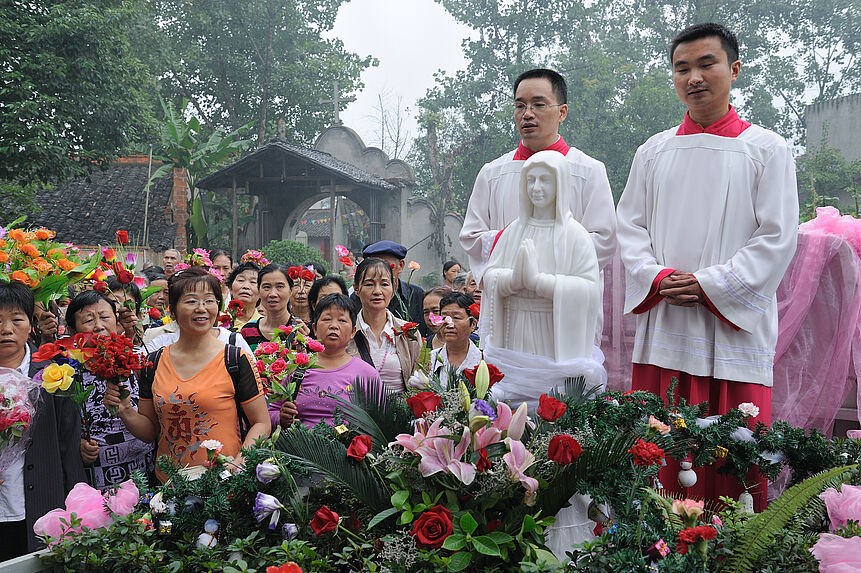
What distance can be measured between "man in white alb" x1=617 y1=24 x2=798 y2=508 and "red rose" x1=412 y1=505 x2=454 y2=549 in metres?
1.73

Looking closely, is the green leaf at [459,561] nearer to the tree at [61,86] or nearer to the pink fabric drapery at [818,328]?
the pink fabric drapery at [818,328]

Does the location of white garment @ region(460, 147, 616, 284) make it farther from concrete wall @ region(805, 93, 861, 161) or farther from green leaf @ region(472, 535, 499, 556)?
concrete wall @ region(805, 93, 861, 161)

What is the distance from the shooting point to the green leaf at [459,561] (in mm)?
1812

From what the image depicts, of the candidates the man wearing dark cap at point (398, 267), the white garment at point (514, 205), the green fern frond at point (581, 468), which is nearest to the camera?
the green fern frond at point (581, 468)

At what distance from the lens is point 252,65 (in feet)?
78.2

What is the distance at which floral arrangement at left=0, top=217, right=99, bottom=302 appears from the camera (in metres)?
3.07

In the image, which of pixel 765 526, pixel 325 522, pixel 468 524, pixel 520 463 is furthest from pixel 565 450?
pixel 325 522

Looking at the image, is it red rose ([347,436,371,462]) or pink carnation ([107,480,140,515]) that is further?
pink carnation ([107,480,140,515])

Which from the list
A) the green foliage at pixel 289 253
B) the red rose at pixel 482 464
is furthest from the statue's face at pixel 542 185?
the green foliage at pixel 289 253

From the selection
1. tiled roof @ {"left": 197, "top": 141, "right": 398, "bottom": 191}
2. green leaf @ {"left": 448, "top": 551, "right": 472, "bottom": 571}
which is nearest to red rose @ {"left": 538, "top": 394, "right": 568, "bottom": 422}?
green leaf @ {"left": 448, "top": 551, "right": 472, "bottom": 571}

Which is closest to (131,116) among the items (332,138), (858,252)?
(332,138)

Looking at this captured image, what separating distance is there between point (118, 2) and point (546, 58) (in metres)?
15.4

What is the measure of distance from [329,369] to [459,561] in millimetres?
1890

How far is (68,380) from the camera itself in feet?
7.95
